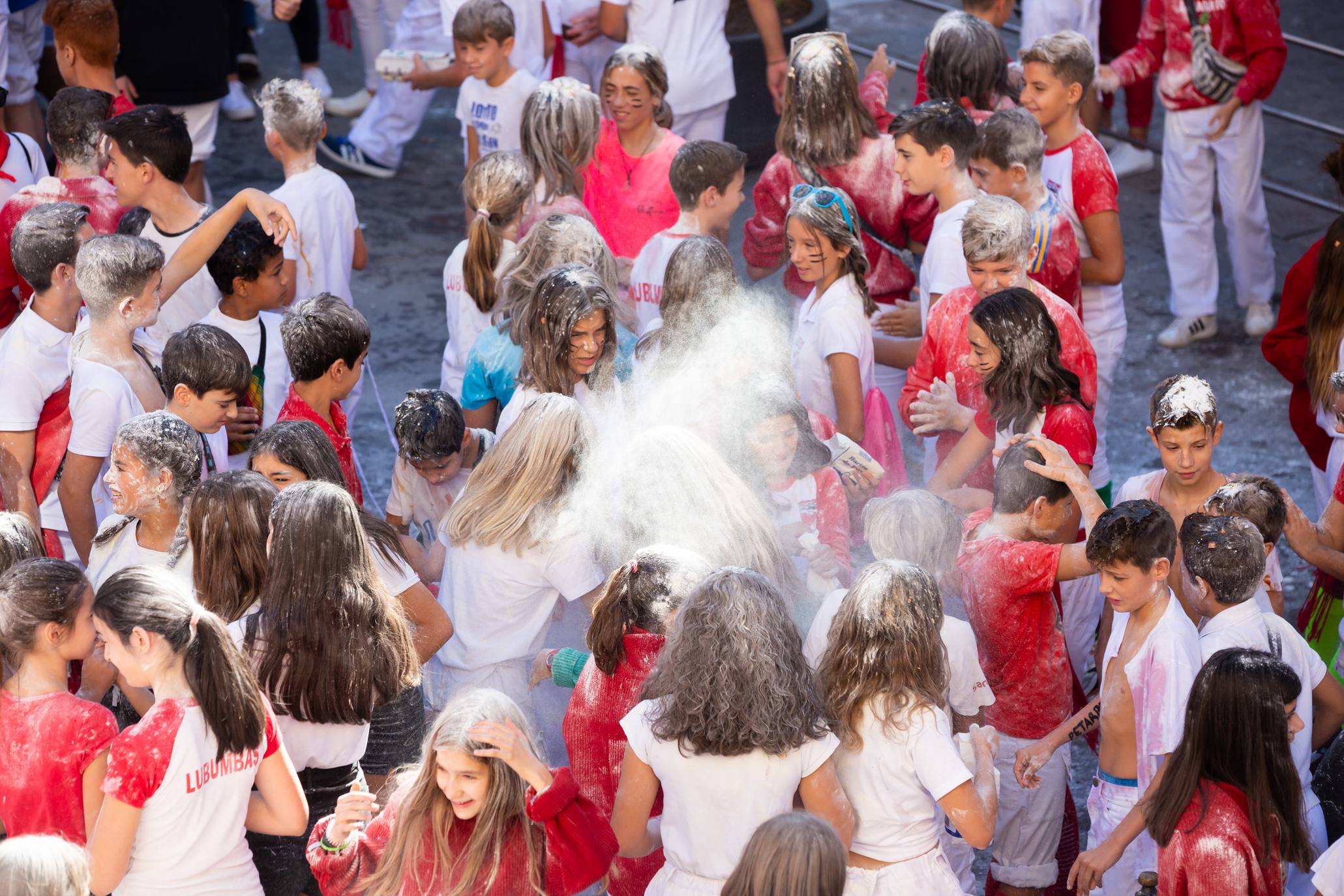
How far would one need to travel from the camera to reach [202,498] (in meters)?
3.48

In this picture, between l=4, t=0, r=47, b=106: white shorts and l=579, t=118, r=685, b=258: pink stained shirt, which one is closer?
l=579, t=118, r=685, b=258: pink stained shirt

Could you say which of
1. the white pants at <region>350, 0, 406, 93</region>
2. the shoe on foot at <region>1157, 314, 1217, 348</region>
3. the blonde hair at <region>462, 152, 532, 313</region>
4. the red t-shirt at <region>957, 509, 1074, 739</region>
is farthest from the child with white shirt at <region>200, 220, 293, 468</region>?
the white pants at <region>350, 0, 406, 93</region>

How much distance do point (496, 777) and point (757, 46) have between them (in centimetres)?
632

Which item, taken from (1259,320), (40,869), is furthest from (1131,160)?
→ (40,869)

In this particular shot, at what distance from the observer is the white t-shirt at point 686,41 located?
22.6 ft

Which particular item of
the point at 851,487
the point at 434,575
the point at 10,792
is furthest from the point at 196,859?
the point at 851,487

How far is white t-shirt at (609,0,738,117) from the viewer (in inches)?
271

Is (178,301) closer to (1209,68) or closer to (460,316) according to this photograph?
(460,316)

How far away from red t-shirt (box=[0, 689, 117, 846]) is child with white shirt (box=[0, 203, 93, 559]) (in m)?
1.19

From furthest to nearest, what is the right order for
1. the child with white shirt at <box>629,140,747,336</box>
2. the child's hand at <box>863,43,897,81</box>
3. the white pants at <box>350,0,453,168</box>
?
the white pants at <box>350,0,453,168</box> < the child's hand at <box>863,43,897,81</box> < the child with white shirt at <box>629,140,747,336</box>

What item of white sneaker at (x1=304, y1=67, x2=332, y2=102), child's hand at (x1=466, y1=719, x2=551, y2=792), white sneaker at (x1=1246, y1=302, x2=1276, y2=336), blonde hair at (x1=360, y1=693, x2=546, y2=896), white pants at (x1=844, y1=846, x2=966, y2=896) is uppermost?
child's hand at (x1=466, y1=719, x2=551, y2=792)

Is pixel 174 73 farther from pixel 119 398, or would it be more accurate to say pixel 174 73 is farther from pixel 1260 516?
pixel 1260 516

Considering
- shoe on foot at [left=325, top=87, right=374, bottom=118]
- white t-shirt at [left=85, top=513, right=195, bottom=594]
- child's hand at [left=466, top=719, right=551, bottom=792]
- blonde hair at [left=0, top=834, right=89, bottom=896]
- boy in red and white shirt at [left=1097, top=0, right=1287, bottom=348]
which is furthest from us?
shoe on foot at [left=325, top=87, right=374, bottom=118]

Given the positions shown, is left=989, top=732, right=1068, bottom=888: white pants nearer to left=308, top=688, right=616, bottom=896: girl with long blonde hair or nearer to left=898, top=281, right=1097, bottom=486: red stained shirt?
left=898, top=281, right=1097, bottom=486: red stained shirt
